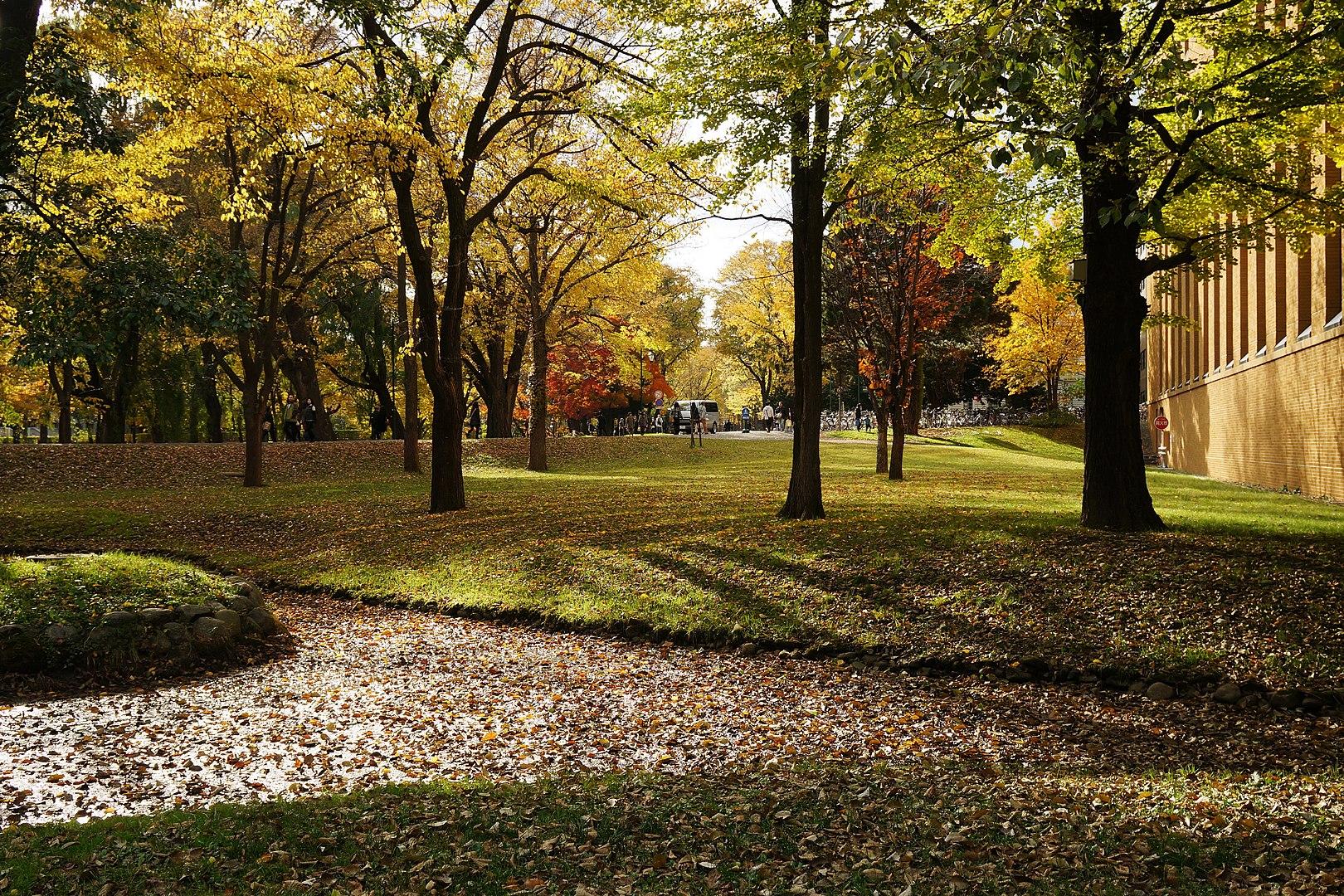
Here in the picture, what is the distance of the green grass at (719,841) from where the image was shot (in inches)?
164

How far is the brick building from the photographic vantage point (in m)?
16.5

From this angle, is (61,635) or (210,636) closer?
(61,635)

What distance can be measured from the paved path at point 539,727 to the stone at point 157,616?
1042 millimetres

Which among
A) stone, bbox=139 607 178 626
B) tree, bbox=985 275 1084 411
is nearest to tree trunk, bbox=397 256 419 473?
stone, bbox=139 607 178 626

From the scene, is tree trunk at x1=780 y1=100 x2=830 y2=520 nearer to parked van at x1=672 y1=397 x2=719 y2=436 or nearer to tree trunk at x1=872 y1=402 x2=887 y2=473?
tree trunk at x1=872 y1=402 x2=887 y2=473

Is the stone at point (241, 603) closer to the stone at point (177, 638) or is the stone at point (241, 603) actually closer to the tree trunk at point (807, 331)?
the stone at point (177, 638)

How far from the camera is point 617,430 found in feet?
201

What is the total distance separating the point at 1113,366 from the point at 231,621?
10120 millimetres

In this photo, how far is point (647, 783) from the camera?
5695mm

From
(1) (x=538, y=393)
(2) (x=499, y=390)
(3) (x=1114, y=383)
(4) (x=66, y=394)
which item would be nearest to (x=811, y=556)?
(3) (x=1114, y=383)

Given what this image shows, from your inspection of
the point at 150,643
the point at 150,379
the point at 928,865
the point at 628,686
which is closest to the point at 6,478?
the point at 150,379

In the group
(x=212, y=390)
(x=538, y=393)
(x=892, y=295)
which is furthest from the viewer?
(x=212, y=390)

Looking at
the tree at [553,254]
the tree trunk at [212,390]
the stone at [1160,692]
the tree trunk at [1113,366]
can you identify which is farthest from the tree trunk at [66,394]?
the stone at [1160,692]

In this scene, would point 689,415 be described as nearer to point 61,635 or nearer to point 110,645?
point 110,645
